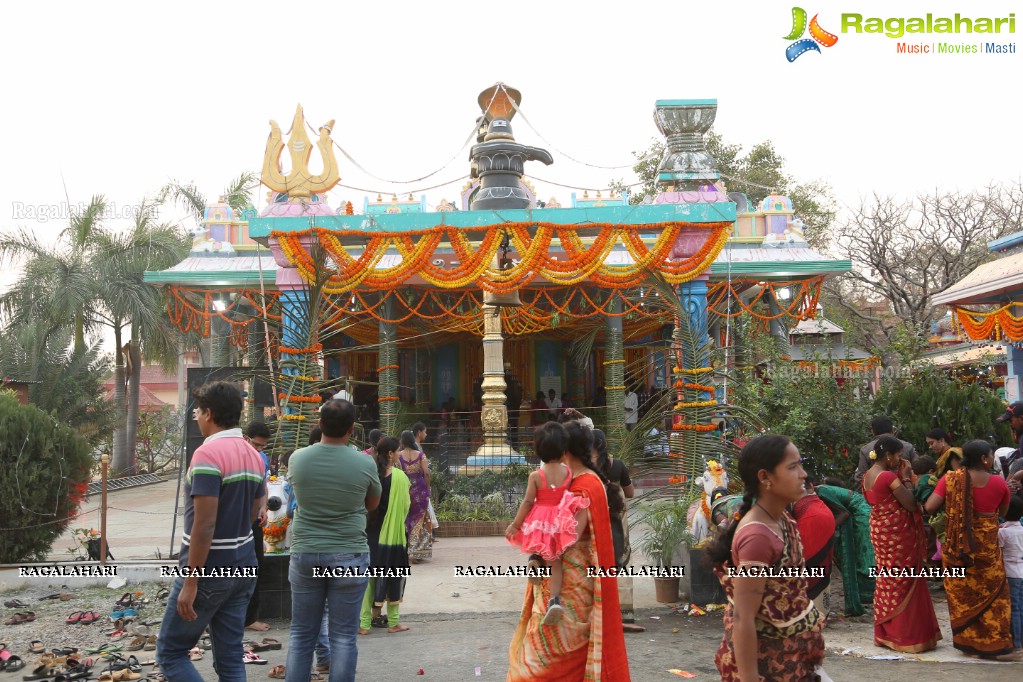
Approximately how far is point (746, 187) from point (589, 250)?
14.3m

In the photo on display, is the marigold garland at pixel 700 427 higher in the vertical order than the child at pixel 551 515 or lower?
higher

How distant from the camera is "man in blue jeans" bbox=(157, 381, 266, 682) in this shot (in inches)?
138

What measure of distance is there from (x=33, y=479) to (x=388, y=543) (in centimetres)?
413

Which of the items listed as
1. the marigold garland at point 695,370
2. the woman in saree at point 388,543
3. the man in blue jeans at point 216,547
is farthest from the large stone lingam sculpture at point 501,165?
the man in blue jeans at point 216,547

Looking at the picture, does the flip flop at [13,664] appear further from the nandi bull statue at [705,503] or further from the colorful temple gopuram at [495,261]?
the nandi bull statue at [705,503]

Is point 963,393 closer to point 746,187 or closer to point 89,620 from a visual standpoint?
point 89,620

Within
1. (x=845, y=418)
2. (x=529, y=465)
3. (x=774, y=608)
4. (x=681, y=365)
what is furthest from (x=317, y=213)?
(x=774, y=608)

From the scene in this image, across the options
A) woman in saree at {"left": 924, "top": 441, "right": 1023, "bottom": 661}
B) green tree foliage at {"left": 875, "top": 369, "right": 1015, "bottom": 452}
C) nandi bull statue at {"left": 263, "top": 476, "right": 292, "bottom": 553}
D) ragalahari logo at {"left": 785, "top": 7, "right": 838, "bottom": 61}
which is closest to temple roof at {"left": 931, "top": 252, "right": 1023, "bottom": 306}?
ragalahari logo at {"left": 785, "top": 7, "right": 838, "bottom": 61}

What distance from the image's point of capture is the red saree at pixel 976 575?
5199mm

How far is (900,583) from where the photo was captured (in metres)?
5.42

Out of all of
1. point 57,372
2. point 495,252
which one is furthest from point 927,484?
point 57,372

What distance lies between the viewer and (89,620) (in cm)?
643

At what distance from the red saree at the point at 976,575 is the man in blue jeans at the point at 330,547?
3604 millimetres

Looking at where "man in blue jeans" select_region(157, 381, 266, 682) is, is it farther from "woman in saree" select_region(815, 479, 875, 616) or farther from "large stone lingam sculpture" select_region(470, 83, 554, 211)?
"large stone lingam sculpture" select_region(470, 83, 554, 211)
